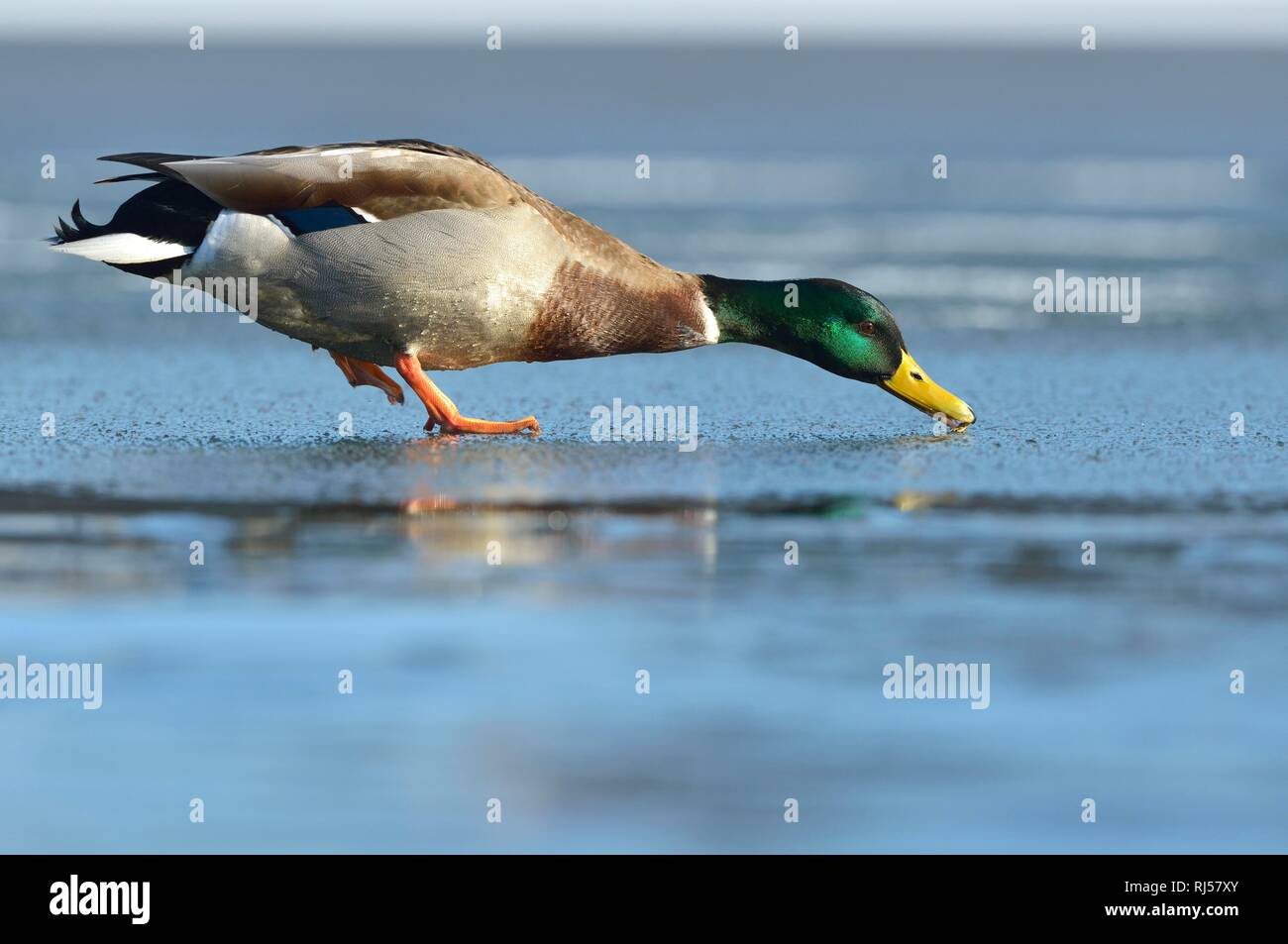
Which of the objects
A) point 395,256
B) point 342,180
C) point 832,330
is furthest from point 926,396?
point 342,180

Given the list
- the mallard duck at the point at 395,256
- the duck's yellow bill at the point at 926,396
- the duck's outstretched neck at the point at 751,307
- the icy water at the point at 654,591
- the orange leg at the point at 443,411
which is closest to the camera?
the icy water at the point at 654,591

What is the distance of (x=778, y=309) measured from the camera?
757 cm

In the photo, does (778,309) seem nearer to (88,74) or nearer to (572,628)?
(572,628)

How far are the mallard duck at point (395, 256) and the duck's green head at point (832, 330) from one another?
10cm

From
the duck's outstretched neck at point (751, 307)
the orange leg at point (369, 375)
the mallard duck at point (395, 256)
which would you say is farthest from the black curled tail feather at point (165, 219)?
the duck's outstretched neck at point (751, 307)

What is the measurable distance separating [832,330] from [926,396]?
1.35ft

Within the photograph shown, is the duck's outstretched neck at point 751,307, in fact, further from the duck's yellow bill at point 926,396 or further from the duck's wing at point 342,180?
the duck's wing at point 342,180

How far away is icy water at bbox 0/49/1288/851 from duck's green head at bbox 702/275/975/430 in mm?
218

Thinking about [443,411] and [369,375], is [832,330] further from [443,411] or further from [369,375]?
[369,375]

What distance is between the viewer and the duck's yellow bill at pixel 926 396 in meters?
7.40

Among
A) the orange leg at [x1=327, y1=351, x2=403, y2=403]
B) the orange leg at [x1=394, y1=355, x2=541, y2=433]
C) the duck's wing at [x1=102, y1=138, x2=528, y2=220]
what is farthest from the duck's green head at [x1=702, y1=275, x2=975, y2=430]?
the orange leg at [x1=327, y1=351, x2=403, y2=403]

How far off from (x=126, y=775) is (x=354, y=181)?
352 centimetres

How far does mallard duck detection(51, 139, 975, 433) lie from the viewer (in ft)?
22.8

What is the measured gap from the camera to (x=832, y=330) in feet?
24.7
